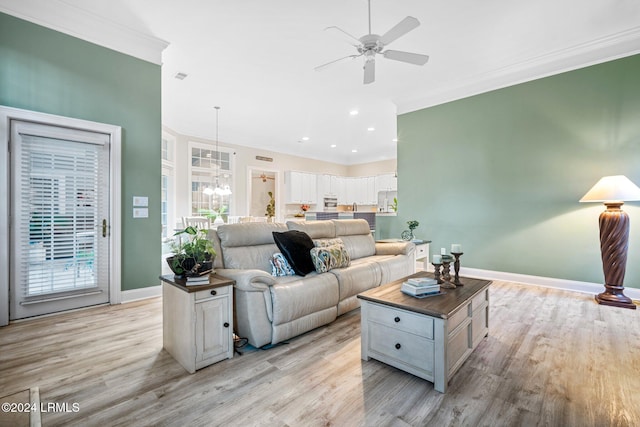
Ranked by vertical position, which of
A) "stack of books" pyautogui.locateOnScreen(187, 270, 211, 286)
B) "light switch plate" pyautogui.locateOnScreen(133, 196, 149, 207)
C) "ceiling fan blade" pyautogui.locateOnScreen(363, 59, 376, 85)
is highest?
"ceiling fan blade" pyautogui.locateOnScreen(363, 59, 376, 85)

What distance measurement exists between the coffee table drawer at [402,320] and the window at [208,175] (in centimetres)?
560

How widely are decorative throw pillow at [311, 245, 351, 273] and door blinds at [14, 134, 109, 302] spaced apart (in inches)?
98.9

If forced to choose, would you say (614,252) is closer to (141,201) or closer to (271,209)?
(141,201)

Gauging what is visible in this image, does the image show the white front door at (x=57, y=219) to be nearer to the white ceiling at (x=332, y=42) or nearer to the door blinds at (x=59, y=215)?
the door blinds at (x=59, y=215)

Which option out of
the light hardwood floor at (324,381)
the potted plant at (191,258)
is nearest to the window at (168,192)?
the light hardwood floor at (324,381)

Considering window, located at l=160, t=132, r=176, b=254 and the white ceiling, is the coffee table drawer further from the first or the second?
window, located at l=160, t=132, r=176, b=254

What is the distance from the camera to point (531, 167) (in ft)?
13.9

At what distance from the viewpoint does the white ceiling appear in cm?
300

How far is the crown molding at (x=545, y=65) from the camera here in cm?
355

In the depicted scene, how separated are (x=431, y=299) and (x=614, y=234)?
2874 millimetres

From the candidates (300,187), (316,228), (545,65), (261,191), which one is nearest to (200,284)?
(316,228)

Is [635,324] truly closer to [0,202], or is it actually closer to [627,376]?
[627,376]

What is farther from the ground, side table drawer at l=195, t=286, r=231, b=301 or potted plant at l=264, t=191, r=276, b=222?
potted plant at l=264, t=191, r=276, b=222

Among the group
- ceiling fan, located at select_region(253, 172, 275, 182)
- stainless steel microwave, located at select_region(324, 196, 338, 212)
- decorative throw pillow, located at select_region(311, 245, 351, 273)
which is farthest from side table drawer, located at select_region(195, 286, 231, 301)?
stainless steel microwave, located at select_region(324, 196, 338, 212)
